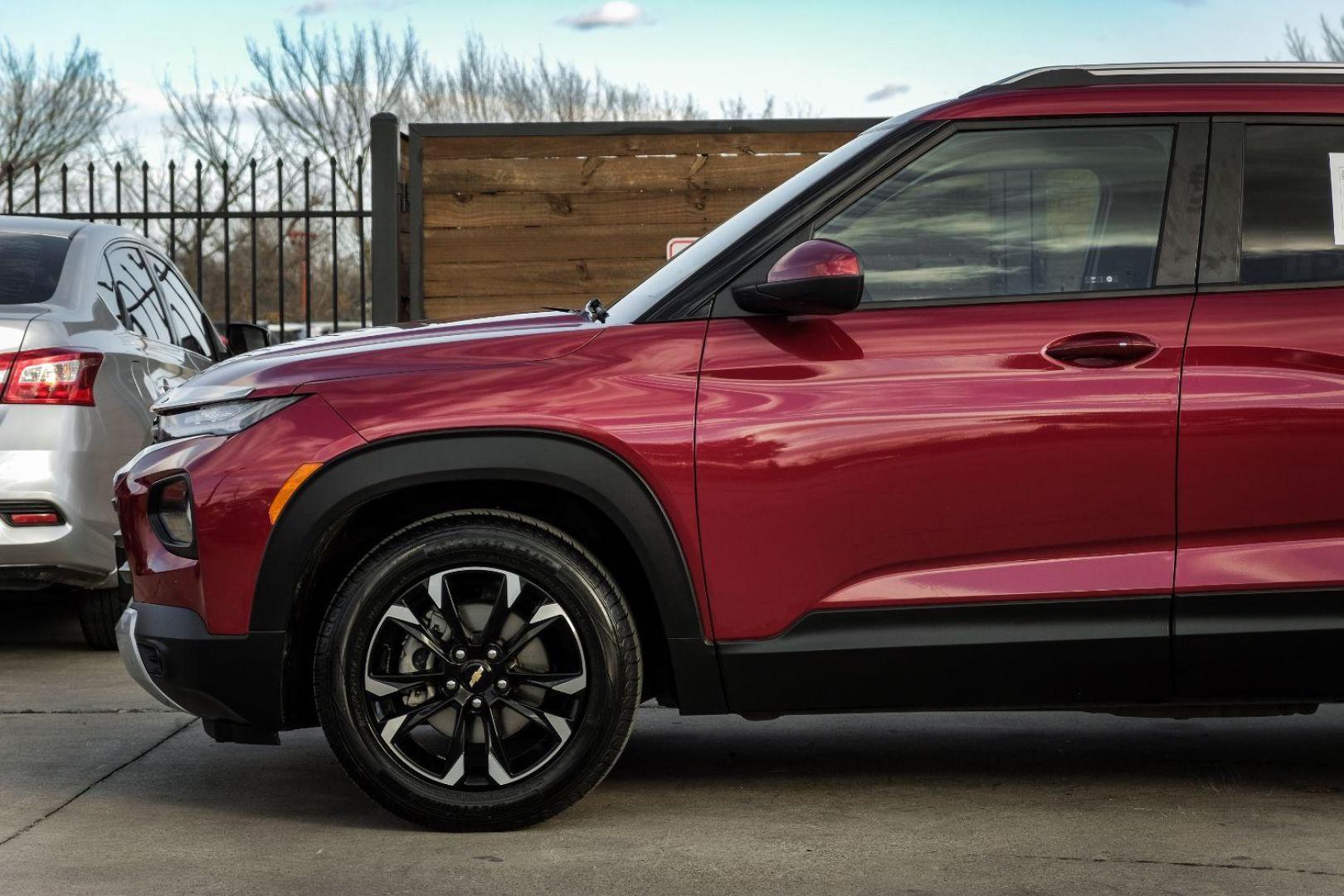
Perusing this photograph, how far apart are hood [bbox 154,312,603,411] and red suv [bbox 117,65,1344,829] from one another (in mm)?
11

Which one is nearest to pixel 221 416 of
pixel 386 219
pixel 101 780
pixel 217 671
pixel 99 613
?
pixel 217 671

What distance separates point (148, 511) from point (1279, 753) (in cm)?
329

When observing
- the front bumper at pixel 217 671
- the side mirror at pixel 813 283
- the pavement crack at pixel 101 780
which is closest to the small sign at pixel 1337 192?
the side mirror at pixel 813 283

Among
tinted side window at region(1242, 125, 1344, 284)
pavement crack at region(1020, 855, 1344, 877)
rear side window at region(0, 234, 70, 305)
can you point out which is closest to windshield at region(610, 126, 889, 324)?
tinted side window at region(1242, 125, 1344, 284)

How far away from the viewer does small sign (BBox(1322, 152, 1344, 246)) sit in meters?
4.12

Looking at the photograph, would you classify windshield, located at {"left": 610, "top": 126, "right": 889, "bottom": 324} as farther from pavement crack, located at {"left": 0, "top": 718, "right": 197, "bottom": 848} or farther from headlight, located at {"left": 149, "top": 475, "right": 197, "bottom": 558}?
pavement crack, located at {"left": 0, "top": 718, "right": 197, "bottom": 848}

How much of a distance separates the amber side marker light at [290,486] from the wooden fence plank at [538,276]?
7281 mm

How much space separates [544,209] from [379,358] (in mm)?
7221

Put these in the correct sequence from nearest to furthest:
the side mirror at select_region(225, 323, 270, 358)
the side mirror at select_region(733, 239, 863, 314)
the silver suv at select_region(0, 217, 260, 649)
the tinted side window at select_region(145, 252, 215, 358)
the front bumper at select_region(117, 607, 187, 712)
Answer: the side mirror at select_region(733, 239, 863, 314), the front bumper at select_region(117, 607, 187, 712), the silver suv at select_region(0, 217, 260, 649), the side mirror at select_region(225, 323, 270, 358), the tinted side window at select_region(145, 252, 215, 358)

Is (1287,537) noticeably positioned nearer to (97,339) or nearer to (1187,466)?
(1187,466)

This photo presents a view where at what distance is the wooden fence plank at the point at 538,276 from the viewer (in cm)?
1124

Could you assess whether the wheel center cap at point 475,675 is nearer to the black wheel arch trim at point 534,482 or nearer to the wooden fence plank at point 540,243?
the black wheel arch trim at point 534,482

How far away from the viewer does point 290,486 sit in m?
4.02

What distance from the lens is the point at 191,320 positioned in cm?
831
